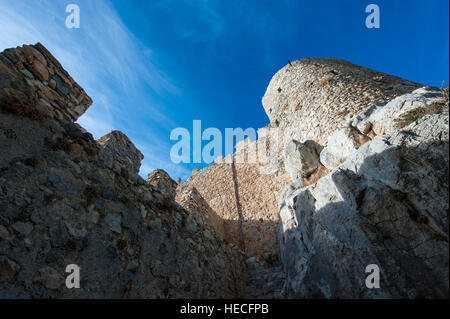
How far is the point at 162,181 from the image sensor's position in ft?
20.6

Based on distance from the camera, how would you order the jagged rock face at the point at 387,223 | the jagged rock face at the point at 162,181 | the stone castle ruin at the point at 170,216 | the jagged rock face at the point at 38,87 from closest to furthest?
1. the stone castle ruin at the point at 170,216
2. the jagged rock face at the point at 38,87
3. the jagged rock face at the point at 387,223
4. the jagged rock face at the point at 162,181

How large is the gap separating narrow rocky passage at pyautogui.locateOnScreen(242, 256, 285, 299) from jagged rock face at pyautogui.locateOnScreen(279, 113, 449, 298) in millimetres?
839

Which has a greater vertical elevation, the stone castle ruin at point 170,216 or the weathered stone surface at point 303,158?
the weathered stone surface at point 303,158

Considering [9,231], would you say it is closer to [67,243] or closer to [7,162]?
[67,243]

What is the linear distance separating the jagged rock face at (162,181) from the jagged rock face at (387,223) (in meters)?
4.13

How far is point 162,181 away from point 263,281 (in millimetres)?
3914

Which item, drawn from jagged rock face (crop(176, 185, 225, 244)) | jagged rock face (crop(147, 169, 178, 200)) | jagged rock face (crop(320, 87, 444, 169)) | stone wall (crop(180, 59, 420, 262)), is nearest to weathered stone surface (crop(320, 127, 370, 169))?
jagged rock face (crop(320, 87, 444, 169))

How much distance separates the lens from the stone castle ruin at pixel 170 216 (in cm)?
189

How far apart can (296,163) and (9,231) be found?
Result: 6462mm

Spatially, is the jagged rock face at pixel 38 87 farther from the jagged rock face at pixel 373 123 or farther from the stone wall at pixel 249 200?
the stone wall at pixel 249 200

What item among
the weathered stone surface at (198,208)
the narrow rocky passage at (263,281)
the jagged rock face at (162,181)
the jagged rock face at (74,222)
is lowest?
the narrow rocky passage at (263,281)

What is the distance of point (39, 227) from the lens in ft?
6.07

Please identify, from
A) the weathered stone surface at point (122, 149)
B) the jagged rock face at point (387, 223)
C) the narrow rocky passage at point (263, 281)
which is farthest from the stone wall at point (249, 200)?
the weathered stone surface at point (122, 149)

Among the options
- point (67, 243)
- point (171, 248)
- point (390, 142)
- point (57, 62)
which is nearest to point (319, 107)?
point (390, 142)
